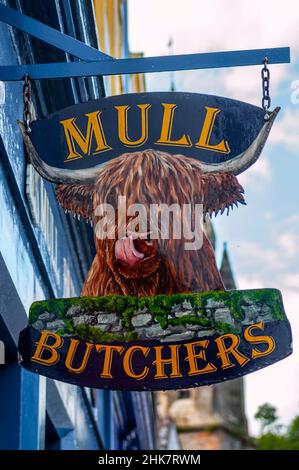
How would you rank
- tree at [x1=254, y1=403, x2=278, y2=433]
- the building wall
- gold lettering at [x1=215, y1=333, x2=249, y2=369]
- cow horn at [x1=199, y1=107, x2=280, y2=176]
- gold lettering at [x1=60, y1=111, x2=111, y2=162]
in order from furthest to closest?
1. tree at [x1=254, y1=403, x2=278, y2=433]
2. the building wall
3. gold lettering at [x1=60, y1=111, x2=111, y2=162]
4. cow horn at [x1=199, y1=107, x2=280, y2=176]
5. gold lettering at [x1=215, y1=333, x2=249, y2=369]

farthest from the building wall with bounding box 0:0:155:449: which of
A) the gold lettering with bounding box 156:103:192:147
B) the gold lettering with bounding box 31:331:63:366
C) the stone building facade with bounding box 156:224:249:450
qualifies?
the stone building facade with bounding box 156:224:249:450

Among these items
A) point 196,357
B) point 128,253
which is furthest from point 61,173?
point 196,357

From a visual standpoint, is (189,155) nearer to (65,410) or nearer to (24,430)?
(24,430)

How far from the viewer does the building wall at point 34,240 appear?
771 centimetres

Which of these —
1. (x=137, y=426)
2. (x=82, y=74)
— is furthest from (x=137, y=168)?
(x=137, y=426)

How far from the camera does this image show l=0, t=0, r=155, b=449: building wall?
25.3ft

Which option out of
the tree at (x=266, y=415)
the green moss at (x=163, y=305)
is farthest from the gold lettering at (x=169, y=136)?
the tree at (x=266, y=415)

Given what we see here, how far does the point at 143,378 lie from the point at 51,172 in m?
1.44

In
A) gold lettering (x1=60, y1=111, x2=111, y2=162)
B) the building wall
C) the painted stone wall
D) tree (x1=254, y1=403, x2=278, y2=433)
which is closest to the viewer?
the painted stone wall

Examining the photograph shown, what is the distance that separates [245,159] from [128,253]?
885 mm

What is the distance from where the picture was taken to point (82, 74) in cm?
661

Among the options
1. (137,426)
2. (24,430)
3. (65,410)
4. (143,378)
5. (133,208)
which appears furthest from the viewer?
(137,426)

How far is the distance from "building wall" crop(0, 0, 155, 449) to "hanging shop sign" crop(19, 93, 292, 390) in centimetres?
99

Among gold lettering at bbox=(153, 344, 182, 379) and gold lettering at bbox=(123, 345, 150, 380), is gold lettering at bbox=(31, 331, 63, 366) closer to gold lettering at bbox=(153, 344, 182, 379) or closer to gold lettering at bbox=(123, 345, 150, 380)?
gold lettering at bbox=(123, 345, 150, 380)
